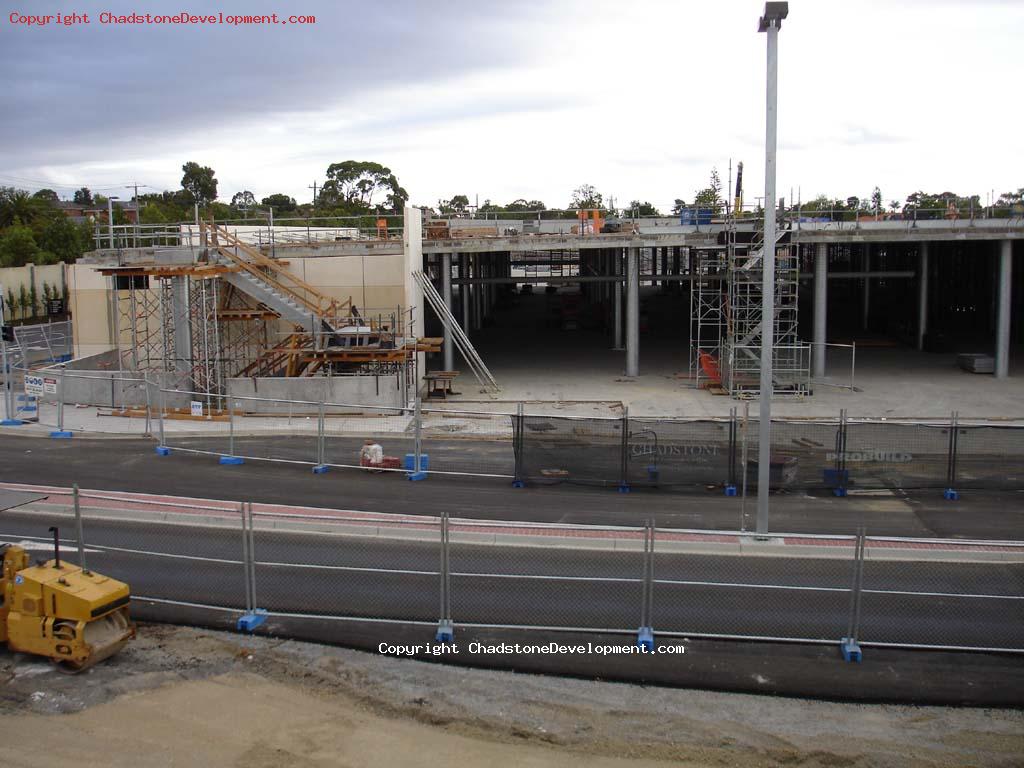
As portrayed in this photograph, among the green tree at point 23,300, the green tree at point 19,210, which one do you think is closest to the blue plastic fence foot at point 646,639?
the green tree at point 23,300

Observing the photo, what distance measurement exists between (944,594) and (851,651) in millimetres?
1840

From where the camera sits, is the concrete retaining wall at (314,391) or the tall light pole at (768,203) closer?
the tall light pole at (768,203)

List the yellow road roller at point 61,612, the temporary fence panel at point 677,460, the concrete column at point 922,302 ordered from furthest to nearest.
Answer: the concrete column at point 922,302 < the temporary fence panel at point 677,460 < the yellow road roller at point 61,612

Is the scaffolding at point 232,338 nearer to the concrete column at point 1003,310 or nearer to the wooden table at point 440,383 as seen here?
the wooden table at point 440,383

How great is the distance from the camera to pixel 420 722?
9.63m

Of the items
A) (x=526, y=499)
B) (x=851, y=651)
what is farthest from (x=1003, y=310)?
(x=851, y=651)

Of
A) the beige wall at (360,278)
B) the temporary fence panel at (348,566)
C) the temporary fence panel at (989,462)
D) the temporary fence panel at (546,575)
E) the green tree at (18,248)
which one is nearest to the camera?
the temporary fence panel at (546,575)

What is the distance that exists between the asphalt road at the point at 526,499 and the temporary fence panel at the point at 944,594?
1418 mm

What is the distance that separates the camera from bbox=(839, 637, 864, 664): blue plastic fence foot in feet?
35.8

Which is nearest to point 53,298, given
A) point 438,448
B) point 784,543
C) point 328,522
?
point 438,448

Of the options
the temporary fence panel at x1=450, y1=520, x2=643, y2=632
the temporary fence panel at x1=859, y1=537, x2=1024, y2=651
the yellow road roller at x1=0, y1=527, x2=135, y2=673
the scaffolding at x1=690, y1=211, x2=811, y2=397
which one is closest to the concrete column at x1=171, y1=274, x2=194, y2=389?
the scaffolding at x1=690, y1=211, x2=811, y2=397

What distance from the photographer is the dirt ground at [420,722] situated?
29.3ft

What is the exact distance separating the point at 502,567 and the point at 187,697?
5106 mm

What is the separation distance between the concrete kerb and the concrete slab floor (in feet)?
43.5
